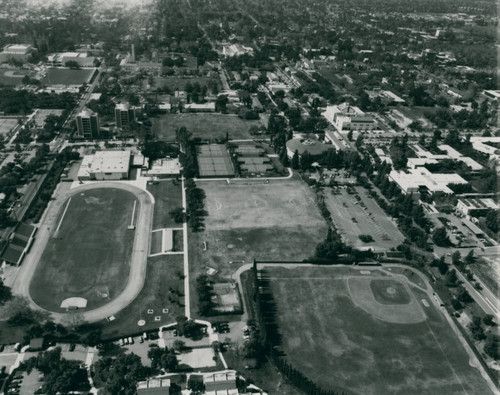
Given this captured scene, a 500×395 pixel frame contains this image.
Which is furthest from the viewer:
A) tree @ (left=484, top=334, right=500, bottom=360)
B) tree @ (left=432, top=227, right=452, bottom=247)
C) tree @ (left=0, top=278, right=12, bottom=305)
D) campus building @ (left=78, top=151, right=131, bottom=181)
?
campus building @ (left=78, top=151, right=131, bottom=181)

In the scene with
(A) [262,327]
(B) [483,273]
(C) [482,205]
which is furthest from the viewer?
(C) [482,205]

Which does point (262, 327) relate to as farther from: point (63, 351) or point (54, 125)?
point (54, 125)

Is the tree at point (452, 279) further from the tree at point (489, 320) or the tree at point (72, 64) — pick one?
the tree at point (72, 64)

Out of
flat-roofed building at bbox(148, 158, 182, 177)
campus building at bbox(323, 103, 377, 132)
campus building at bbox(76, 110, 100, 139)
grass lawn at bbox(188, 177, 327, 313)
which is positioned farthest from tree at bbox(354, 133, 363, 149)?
campus building at bbox(76, 110, 100, 139)

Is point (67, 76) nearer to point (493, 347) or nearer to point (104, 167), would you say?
point (104, 167)

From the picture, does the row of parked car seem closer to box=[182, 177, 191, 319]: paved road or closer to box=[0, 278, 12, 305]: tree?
box=[0, 278, 12, 305]: tree

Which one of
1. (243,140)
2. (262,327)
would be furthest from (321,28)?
(262,327)
